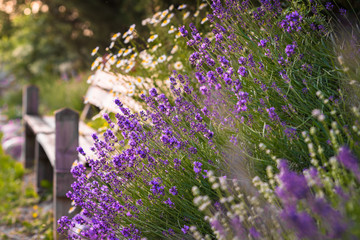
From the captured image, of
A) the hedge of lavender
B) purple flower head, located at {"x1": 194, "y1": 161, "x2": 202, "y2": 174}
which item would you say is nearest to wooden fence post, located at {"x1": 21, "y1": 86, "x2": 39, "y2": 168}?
the hedge of lavender

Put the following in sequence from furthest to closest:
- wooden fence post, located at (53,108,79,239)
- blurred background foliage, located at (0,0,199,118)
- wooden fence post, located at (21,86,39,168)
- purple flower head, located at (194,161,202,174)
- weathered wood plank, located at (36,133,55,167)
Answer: blurred background foliage, located at (0,0,199,118)
wooden fence post, located at (21,86,39,168)
weathered wood plank, located at (36,133,55,167)
wooden fence post, located at (53,108,79,239)
purple flower head, located at (194,161,202,174)

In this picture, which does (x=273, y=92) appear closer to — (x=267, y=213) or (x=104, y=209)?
(x=267, y=213)

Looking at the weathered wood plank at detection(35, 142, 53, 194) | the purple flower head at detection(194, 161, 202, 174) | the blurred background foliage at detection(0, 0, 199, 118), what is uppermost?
the blurred background foliage at detection(0, 0, 199, 118)

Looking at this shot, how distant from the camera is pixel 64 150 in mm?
3045

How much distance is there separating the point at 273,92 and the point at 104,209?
98 centimetres

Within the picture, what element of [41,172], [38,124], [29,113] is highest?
[29,113]

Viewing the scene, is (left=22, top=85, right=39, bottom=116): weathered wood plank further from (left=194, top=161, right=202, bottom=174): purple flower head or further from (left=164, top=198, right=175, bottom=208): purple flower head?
(left=194, top=161, right=202, bottom=174): purple flower head

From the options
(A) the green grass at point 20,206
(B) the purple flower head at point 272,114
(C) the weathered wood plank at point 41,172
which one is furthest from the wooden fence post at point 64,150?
(C) the weathered wood plank at point 41,172

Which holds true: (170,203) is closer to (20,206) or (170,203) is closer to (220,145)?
(220,145)

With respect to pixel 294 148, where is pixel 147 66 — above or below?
above

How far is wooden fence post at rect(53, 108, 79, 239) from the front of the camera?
3.03 metres

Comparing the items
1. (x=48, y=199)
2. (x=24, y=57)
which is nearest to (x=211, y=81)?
(x=48, y=199)

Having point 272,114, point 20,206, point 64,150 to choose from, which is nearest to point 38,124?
point 20,206

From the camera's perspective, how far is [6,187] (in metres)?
4.68
